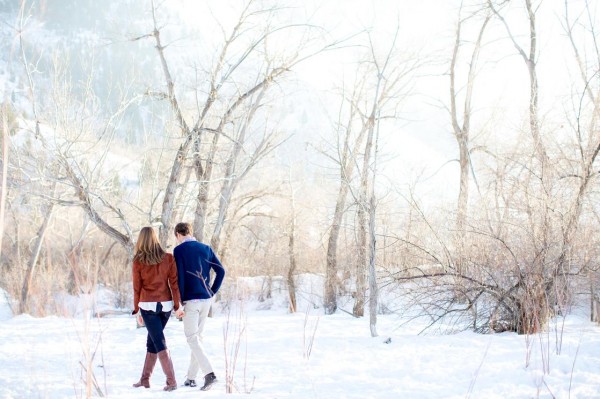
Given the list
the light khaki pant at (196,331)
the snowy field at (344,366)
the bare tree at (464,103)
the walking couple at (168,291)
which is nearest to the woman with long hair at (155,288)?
the walking couple at (168,291)

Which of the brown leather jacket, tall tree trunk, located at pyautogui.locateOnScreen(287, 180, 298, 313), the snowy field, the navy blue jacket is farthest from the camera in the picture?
tall tree trunk, located at pyautogui.locateOnScreen(287, 180, 298, 313)

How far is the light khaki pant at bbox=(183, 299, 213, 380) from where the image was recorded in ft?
15.8

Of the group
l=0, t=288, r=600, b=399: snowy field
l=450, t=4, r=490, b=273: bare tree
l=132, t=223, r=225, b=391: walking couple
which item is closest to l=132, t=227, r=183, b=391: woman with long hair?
l=132, t=223, r=225, b=391: walking couple

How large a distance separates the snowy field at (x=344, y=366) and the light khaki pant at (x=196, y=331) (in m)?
0.26

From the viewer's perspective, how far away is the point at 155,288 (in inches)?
189

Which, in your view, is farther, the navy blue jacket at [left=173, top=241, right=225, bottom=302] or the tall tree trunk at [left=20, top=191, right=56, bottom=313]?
the tall tree trunk at [left=20, top=191, right=56, bottom=313]

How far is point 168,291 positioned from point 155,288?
14cm

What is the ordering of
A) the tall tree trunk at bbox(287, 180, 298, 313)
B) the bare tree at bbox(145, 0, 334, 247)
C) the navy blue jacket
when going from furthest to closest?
the tall tree trunk at bbox(287, 180, 298, 313) → the bare tree at bbox(145, 0, 334, 247) → the navy blue jacket

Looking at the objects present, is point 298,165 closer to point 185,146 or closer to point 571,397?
point 185,146

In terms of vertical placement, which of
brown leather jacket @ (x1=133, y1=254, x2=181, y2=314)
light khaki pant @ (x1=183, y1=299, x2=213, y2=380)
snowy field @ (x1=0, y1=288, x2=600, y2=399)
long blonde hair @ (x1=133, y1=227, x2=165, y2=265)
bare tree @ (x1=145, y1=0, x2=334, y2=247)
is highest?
bare tree @ (x1=145, y1=0, x2=334, y2=247)

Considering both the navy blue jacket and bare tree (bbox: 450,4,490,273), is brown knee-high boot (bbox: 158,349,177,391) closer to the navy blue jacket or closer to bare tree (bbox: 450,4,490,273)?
the navy blue jacket

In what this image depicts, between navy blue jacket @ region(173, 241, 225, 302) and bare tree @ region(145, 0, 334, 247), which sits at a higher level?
bare tree @ region(145, 0, 334, 247)

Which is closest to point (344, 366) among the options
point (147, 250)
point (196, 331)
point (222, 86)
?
point (196, 331)

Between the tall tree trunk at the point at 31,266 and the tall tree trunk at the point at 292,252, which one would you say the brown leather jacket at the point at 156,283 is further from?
the tall tree trunk at the point at 292,252
